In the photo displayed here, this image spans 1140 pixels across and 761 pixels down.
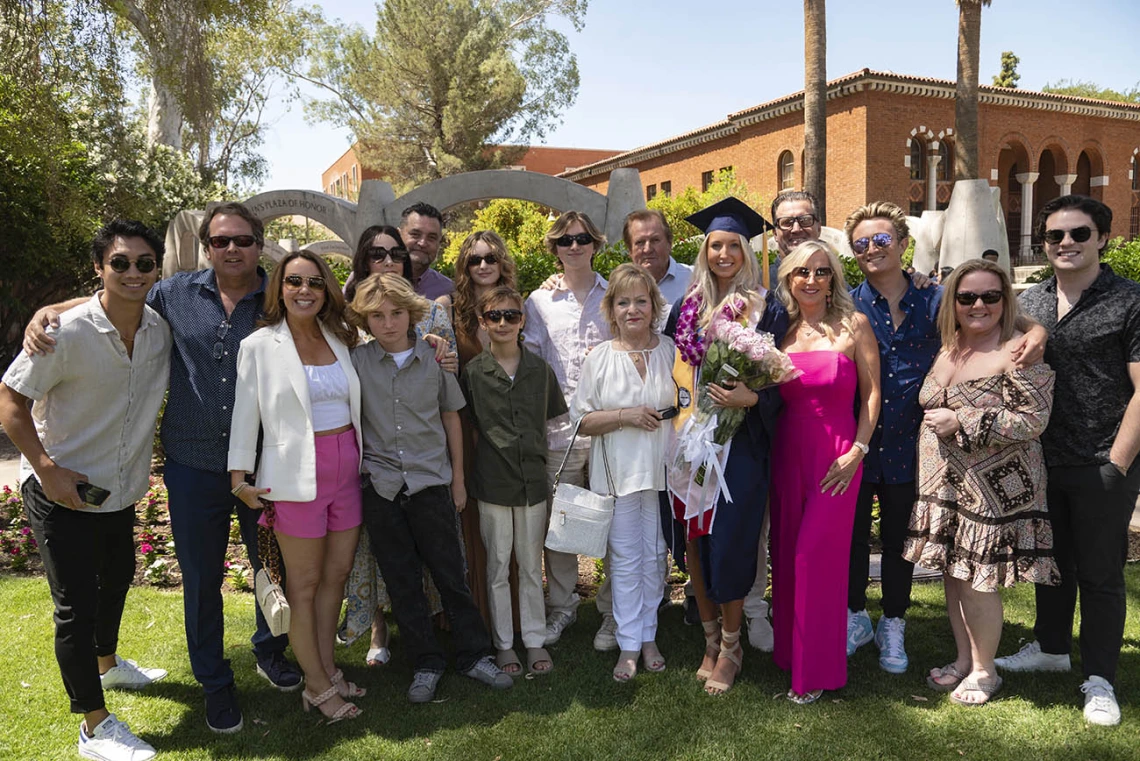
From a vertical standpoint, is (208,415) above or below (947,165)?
below

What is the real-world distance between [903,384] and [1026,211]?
3116 cm

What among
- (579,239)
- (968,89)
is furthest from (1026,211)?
(579,239)

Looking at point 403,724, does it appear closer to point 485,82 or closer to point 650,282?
point 650,282

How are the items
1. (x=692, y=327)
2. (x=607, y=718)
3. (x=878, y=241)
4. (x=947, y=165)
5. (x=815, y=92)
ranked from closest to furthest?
(x=607, y=718) < (x=692, y=327) < (x=878, y=241) < (x=815, y=92) < (x=947, y=165)

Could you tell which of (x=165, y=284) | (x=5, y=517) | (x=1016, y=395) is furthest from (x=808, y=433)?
(x=5, y=517)

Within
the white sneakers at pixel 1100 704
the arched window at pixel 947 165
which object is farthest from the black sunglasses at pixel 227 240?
the arched window at pixel 947 165

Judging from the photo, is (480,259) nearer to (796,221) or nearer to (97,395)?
(796,221)

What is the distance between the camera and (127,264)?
11.3ft

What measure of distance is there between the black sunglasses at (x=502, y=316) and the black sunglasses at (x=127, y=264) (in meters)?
1.60

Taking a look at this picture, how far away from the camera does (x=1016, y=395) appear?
11.9 ft

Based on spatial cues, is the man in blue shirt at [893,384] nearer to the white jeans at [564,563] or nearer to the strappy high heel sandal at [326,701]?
the white jeans at [564,563]

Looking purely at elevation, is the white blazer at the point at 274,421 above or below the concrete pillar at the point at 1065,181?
below

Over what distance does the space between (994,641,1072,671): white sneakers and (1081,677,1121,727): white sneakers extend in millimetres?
347

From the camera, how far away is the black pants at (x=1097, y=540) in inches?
143
